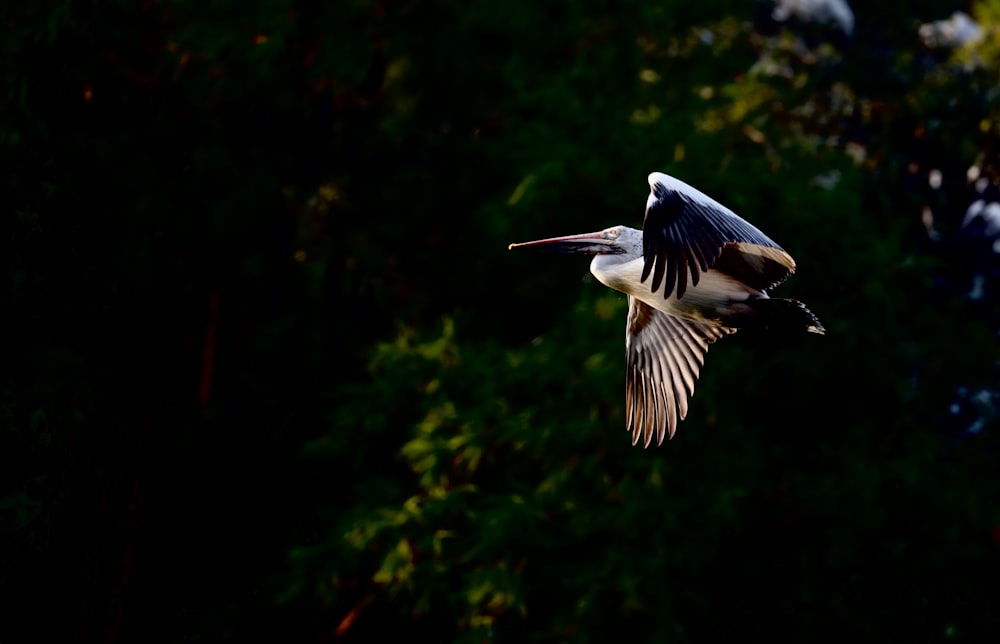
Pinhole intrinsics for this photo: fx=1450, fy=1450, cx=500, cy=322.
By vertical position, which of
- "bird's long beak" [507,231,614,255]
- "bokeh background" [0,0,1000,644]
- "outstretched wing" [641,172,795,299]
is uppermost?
"outstretched wing" [641,172,795,299]

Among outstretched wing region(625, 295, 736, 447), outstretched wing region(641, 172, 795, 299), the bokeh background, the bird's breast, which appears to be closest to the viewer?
outstretched wing region(641, 172, 795, 299)

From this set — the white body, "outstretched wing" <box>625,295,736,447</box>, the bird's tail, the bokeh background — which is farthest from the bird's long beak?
the bokeh background

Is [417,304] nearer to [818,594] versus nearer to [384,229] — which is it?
[384,229]

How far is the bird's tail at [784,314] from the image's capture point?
5.06 m

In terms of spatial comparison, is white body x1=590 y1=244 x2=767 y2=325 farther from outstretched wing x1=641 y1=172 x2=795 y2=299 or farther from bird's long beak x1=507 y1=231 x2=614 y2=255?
outstretched wing x1=641 y1=172 x2=795 y2=299

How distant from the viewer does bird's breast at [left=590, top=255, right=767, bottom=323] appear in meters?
5.16

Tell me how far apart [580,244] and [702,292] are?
58 centimetres

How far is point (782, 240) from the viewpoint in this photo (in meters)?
9.58

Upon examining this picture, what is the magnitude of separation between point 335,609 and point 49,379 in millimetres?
2497

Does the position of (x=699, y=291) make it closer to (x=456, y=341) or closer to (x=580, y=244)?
(x=580, y=244)

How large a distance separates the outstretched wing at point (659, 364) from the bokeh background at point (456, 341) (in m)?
2.92

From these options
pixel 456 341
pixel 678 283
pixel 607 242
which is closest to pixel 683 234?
pixel 678 283

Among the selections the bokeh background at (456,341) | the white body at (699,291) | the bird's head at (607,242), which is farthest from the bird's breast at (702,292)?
the bokeh background at (456,341)

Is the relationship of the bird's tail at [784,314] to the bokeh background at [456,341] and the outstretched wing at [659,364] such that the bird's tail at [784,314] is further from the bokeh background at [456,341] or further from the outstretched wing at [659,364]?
the bokeh background at [456,341]
